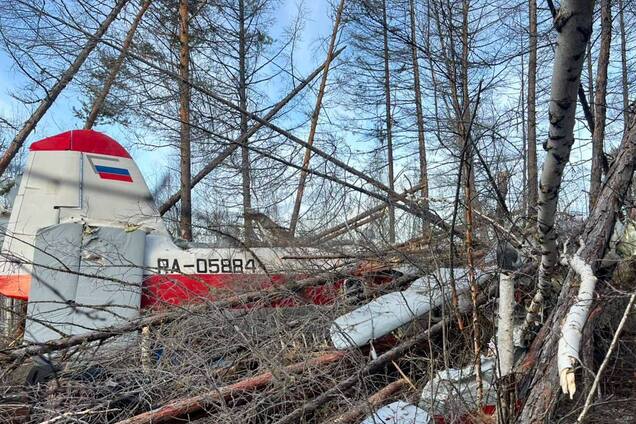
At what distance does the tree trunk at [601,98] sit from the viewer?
16.3 ft

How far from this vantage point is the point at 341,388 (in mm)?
3516

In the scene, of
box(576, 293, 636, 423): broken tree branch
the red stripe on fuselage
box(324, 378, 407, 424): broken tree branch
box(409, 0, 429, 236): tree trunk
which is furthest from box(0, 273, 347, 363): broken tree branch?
box(576, 293, 636, 423): broken tree branch

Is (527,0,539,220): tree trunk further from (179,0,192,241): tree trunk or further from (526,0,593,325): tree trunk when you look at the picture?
(179,0,192,241): tree trunk

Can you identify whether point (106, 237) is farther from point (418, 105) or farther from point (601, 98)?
point (418, 105)

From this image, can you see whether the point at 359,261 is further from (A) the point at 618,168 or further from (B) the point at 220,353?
(A) the point at 618,168

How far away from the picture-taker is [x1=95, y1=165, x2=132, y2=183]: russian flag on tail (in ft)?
20.3

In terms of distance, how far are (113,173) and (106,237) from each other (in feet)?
3.28

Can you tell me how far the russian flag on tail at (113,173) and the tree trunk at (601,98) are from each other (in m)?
4.90

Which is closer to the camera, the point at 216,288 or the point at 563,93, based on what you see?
the point at 563,93

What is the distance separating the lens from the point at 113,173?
20.6ft

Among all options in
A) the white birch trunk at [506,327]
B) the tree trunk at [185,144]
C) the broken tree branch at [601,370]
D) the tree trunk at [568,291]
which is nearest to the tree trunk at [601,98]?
the tree trunk at [568,291]

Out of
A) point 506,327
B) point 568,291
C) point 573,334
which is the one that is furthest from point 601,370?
point 568,291

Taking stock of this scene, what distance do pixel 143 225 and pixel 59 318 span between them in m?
1.32

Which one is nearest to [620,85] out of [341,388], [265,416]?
[341,388]
